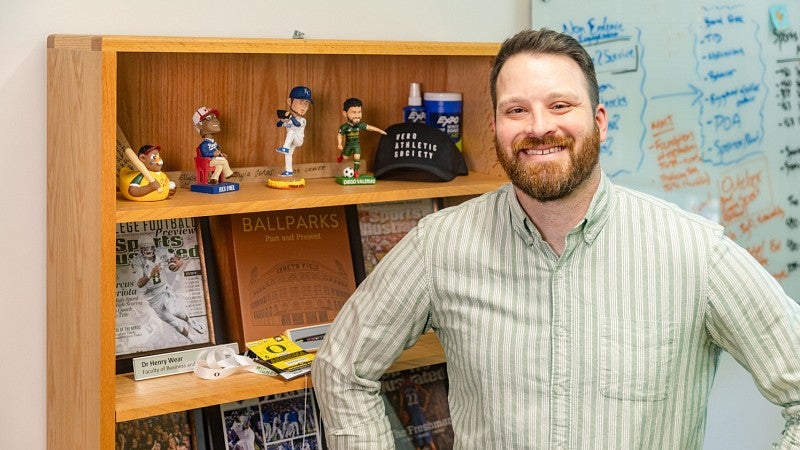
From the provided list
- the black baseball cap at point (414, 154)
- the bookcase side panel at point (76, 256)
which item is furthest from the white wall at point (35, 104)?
the black baseball cap at point (414, 154)

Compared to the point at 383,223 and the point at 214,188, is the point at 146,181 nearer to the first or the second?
the point at 214,188

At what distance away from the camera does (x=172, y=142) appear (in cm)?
195

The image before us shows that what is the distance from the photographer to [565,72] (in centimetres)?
155

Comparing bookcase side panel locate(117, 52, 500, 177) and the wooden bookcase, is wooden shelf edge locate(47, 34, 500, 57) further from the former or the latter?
bookcase side panel locate(117, 52, 500, 177)

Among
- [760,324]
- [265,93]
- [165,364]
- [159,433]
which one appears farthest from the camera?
[265,93]

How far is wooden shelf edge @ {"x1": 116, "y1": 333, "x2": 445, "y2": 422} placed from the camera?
1674mm

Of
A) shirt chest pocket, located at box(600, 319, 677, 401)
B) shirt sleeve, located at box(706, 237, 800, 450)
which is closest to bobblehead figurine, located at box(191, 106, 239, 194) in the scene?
shirt chest pocket, located at box(600, 319, 677, 401)

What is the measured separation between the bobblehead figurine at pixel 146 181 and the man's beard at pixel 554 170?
0.62m

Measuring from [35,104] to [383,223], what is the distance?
75cm

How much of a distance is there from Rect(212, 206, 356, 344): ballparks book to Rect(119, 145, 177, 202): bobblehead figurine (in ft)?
0.77

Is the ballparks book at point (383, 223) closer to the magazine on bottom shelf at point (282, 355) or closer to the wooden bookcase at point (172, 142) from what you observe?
the wooden bookcase at point (172, 142)

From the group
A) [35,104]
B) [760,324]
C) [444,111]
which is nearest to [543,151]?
[760,324]

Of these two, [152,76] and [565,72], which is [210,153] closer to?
[152,76]

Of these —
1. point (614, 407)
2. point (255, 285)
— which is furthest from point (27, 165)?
point (614, 407)
